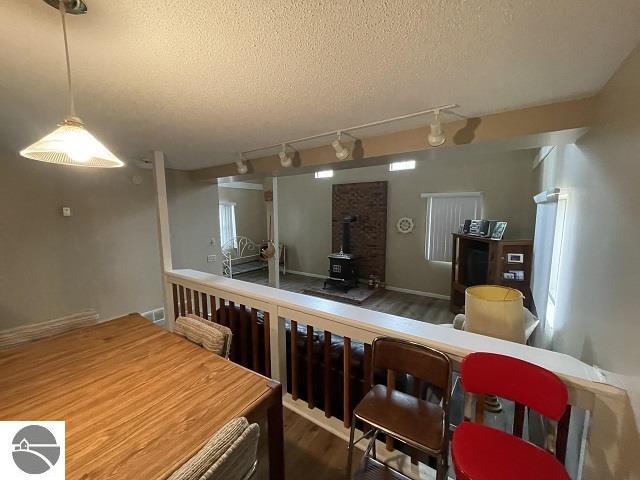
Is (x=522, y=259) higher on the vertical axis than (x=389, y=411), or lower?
higher

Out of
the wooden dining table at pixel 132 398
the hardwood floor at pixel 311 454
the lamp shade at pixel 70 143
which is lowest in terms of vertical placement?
the hardwood floor at pixel 311 454

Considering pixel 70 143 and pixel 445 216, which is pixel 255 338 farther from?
pixel 445 216

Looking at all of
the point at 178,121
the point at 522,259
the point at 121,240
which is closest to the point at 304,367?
the point at 178,121

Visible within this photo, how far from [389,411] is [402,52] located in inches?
63.7

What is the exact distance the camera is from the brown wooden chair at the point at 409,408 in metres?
1.07

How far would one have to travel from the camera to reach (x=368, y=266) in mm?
6270

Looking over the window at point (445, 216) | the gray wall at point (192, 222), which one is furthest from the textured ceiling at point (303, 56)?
the window at point (445, 216)

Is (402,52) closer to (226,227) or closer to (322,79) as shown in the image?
(322,79)

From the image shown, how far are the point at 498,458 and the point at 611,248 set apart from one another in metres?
1.06

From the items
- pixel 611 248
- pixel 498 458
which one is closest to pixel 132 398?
pixel 498 458

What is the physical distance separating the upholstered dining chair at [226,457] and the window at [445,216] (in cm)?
535

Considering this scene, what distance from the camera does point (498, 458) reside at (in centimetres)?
93

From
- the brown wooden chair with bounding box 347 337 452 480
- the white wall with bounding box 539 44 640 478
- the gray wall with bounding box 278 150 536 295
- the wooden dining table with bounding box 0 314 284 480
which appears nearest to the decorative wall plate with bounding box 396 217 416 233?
the gray wall with bounding box 278 150 536 295

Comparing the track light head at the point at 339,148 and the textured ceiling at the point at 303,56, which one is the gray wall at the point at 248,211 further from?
the track light head at the point at 339,148
